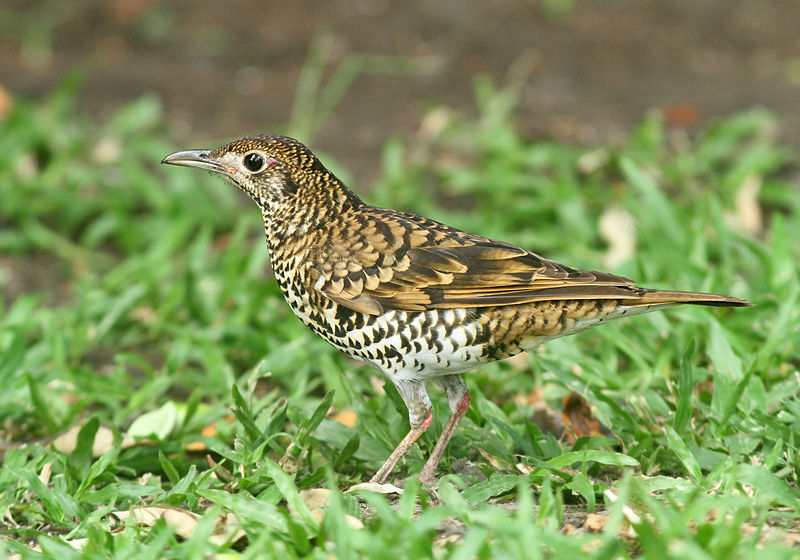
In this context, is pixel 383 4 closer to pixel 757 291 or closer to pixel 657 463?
pixel 757 291

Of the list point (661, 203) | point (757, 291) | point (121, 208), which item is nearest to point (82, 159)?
point (121, 208)

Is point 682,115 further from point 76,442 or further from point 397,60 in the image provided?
point 76,442

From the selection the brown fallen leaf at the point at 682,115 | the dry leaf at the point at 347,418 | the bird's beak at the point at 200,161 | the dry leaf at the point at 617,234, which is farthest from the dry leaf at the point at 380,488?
the brown fallen leaf at the point at 682,115

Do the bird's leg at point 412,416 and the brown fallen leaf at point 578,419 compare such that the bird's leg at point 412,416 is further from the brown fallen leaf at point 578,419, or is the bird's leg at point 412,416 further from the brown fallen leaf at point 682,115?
the brown fallen leaf at point 682,115

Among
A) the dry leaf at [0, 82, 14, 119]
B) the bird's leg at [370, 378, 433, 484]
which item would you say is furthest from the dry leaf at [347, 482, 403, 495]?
the dry leaf at [0, 82, 14, 119]

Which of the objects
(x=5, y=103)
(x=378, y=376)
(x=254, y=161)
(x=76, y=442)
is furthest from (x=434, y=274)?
(x=5, y=103)
